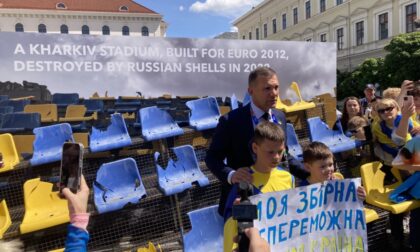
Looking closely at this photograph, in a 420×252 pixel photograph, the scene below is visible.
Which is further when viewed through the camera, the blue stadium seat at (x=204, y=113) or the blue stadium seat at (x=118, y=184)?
the blue stadium seat at (x=204, y=113)

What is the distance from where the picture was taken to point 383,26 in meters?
38.7

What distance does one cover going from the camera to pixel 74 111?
221 inches

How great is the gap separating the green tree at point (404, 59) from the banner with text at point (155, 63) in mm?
20121

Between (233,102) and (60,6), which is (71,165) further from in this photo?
(60,6)

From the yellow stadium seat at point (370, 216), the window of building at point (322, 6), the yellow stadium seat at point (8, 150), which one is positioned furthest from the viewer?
the window of building at point (322, 6)

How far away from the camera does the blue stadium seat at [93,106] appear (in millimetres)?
5699

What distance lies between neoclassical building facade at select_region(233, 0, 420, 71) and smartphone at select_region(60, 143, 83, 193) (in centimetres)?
3893

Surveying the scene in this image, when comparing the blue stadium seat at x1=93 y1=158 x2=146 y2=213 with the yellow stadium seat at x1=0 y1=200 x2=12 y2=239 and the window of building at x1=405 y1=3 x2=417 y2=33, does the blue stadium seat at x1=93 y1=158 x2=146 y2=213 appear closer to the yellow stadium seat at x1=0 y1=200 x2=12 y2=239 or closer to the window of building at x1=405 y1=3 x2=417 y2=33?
the yellow stadium seat at x1=0 y1=200 x2=12 y2=239

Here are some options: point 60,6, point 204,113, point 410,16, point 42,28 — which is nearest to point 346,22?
point 410,16

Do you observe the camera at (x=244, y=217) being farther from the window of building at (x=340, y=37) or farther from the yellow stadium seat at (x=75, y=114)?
the window of building at (x=340, y=37)

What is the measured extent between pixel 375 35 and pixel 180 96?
128 ft

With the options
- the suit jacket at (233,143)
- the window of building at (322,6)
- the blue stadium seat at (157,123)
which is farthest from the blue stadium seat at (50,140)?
the window of building at (322,6)

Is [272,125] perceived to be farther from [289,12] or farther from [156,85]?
[289,12]

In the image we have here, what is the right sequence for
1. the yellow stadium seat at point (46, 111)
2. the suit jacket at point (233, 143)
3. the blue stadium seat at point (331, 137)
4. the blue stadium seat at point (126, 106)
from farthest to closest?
the blue stadium seat at point (126, 106), the yellow stadium seat at point (46, 111), the blue stadium seat at point (331, 137), the suit jacket at point (233, 143)
